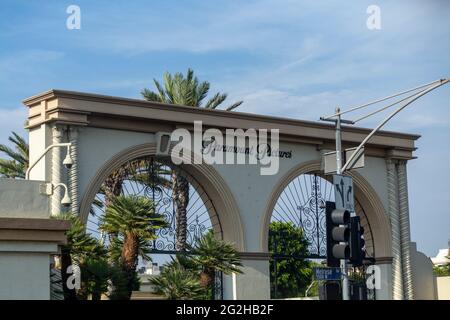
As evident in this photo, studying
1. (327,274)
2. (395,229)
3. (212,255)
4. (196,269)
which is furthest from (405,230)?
(327,274)

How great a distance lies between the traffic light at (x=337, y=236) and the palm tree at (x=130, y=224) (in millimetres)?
8916

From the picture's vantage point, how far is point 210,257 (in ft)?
91.0

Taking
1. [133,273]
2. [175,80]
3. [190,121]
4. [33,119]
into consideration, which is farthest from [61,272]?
[175,80]

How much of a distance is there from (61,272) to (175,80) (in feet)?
68.7

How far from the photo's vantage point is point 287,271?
65938 mm

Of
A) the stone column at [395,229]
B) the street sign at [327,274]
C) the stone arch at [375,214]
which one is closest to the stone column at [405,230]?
the stone column at [395,229]

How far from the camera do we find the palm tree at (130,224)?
2569 cm

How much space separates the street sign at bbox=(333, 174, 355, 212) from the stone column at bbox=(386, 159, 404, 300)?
677 inches

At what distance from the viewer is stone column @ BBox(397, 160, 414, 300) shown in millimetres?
37750

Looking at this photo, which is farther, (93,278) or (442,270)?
(442,270)

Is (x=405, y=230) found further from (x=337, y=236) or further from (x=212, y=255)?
(x=337, y=236)

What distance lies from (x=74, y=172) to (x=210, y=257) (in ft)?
16.8

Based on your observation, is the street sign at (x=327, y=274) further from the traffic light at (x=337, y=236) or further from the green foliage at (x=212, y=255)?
the green foliage at (x=212, y=255)
